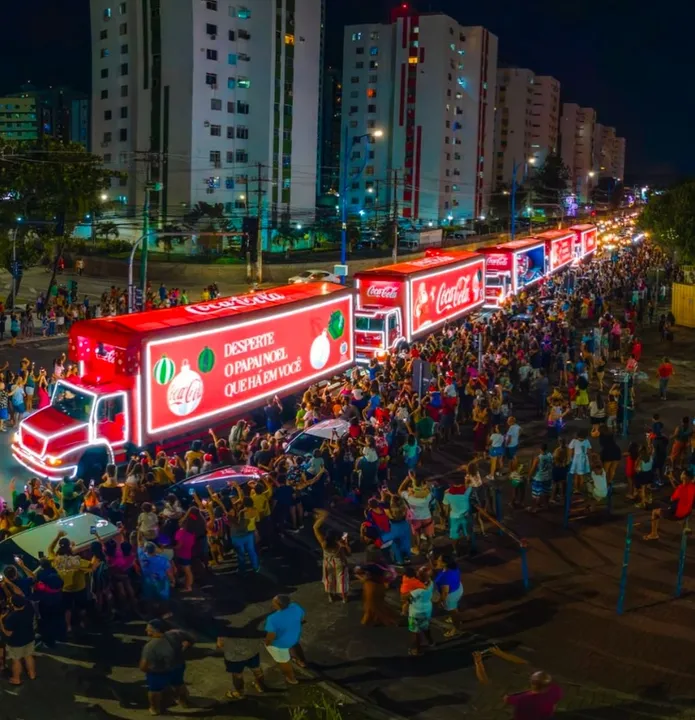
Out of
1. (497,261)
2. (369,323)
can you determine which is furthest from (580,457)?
(497,261)

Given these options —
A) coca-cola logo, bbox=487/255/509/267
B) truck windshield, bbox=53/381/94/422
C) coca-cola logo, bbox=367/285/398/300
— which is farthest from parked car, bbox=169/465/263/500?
coca-cola logo, bbox=487/255/509/267

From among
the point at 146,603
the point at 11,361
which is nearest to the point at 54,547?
the point at 146,603

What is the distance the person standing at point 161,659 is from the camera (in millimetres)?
7996

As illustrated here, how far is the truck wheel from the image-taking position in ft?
49.6

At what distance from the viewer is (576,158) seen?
19162 cm

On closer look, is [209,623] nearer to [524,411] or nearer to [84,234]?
[524,411]

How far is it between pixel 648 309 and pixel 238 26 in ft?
148

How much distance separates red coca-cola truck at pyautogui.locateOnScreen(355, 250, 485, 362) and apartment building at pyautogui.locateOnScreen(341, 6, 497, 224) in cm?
6103

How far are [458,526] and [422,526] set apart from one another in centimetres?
57

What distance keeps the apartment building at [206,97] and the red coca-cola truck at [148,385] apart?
4936 cm

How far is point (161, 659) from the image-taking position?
800 centimetres

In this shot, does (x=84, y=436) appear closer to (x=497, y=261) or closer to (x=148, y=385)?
(x=148, y=385)

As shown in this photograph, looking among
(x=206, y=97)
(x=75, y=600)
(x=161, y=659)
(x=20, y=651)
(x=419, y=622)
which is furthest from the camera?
(x=206, y=97)

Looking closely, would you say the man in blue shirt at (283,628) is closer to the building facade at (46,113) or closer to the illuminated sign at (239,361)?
the illuminated sign at (239,361)
